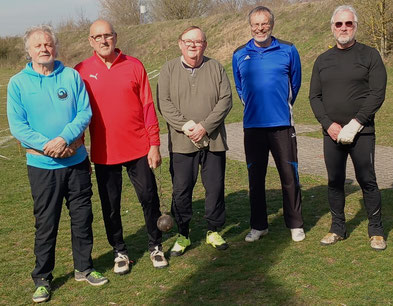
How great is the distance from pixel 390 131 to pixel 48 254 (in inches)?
389

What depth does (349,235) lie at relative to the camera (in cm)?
559

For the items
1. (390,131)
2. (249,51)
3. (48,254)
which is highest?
(249,51)

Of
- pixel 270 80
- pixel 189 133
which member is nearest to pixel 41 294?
pixel 189 133

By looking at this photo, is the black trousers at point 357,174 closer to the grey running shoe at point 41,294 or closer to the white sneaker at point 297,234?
the white sneaker at point 297,234

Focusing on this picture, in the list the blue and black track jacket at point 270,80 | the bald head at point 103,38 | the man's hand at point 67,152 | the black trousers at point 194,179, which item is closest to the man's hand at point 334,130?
the blue and black track jacket at point 270,80

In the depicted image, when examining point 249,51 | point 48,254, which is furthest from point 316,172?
point 48,254

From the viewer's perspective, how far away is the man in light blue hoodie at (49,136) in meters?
4.20

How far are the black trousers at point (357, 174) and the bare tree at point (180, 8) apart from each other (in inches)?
2004

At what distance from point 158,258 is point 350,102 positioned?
231cm

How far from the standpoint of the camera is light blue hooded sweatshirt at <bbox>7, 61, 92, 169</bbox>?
4199 millimetres

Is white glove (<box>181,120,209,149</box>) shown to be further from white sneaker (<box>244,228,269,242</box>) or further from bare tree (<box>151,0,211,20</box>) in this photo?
bare tree (<box>151,0,211,20</box>)

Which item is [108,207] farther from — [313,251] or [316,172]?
[316,172]

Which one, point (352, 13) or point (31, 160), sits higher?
point (352, 13)

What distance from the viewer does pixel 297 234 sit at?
5.54 meters
